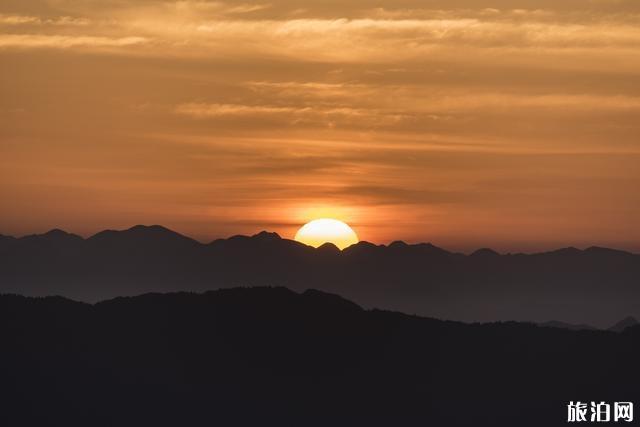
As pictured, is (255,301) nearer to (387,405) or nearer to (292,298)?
(292,298)

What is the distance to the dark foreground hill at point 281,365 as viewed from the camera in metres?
142

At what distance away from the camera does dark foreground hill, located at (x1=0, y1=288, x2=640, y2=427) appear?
141750mm

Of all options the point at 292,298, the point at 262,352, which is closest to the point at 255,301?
the point at 292,298

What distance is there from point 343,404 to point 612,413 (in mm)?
35221

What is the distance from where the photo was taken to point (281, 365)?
16162 cm

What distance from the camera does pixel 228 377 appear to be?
155250mm

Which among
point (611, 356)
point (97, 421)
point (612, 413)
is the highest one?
point (611, 356)

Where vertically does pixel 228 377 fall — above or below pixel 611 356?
Answer: below

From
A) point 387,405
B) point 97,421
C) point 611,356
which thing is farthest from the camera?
point 611,356

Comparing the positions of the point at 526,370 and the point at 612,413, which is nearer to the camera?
the point at 612,413

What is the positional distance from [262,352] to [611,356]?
50.7 metres

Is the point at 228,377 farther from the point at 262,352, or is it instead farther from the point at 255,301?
the point at 255,301

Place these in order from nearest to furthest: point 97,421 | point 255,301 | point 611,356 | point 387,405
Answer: point 97,421 → point 387,405 → point 611,356 → point 255,301

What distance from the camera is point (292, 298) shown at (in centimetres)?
18312
